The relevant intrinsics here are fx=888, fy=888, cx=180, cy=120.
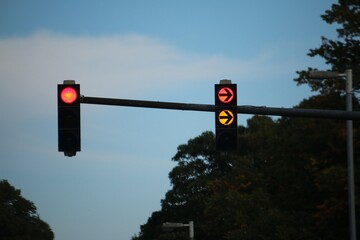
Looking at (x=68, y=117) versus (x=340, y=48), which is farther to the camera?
(x=340, y=48)

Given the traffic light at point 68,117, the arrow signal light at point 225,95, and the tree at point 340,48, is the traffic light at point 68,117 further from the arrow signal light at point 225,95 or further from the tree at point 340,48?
the tree at point 340,48

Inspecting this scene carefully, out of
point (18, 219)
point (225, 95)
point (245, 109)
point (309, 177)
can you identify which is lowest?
point (18, 219)

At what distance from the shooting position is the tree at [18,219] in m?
99.2

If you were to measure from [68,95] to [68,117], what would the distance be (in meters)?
0.42

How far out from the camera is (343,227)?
45344mm

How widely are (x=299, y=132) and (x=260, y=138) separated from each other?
18.5 metres

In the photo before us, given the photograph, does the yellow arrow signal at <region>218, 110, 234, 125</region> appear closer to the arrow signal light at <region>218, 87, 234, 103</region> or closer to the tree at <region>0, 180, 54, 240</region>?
the arrow signal light at <region>218, 87, 234, 103</region>

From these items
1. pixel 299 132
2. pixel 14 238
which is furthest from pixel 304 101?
pixel 14 238

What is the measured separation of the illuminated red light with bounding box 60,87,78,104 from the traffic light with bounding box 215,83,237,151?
2.72 meters

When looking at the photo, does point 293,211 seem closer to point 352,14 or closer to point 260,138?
point 352,14

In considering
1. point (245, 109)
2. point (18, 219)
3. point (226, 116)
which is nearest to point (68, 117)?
point (226, 116)

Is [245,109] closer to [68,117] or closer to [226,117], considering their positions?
[226,117]

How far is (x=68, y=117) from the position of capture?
1708 cm

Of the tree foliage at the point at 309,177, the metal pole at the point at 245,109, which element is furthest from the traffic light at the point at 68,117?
the tree foliage at the point at 309,177
